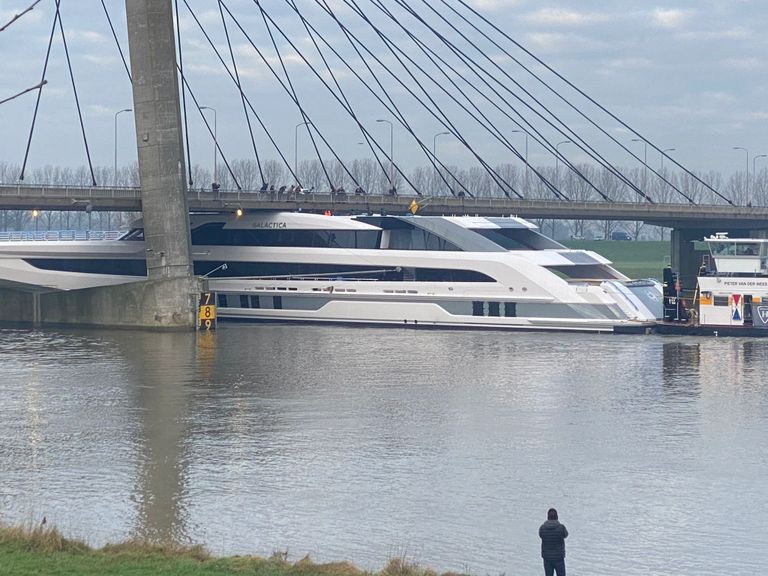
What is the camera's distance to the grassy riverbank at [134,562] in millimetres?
15156

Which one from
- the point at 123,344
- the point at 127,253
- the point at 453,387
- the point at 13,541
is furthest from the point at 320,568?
the point at 127,253

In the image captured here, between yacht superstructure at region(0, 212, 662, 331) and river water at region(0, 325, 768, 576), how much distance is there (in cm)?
388

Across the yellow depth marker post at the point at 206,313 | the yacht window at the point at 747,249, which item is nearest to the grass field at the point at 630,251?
the yacht window at the point at 747,249

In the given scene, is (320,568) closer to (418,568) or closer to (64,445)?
(418,568)

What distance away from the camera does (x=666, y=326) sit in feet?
146

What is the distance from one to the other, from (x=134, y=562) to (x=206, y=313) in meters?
33.9

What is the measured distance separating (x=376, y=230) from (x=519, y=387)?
57.9ft

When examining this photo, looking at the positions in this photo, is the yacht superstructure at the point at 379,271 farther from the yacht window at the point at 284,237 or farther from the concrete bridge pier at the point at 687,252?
the concrete bridge pier at the point at 687,252

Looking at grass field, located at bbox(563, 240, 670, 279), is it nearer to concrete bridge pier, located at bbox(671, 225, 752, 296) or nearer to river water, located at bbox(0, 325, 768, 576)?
concrete bridge pier, located at bbox(671, 225, 752, 296)

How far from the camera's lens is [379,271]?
161 ft

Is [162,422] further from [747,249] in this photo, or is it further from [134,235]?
[134,235]

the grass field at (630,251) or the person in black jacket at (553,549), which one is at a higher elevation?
the grass field at (630,251)

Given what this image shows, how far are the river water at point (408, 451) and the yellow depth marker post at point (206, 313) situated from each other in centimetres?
685

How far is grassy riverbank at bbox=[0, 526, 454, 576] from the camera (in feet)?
49.7
